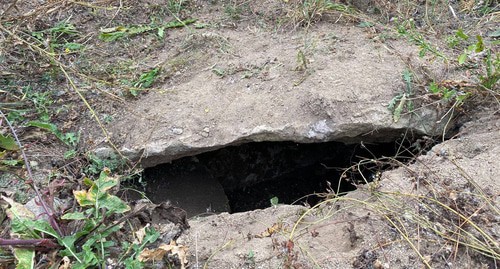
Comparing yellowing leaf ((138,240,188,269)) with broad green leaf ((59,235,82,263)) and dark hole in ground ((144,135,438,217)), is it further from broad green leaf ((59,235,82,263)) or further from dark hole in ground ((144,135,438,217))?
dark hole in ground ((144,135,438,217))

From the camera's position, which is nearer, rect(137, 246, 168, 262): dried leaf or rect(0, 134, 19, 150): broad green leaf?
rect(137, 246, 168, 262): dried leaf

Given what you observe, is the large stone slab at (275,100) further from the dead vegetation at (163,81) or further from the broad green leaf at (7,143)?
the broad green leaf at (7,143)

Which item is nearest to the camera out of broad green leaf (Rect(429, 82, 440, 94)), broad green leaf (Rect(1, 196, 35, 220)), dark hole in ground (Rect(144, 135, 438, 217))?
broad green leaf (Rect(1, 196, 35, 220))

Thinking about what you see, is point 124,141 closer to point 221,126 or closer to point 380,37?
point 221,126

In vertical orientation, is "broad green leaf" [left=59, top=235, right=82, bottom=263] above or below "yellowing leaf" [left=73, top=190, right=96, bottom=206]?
below

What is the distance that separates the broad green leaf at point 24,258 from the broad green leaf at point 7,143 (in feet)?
3.10

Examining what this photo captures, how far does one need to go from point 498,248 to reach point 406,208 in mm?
433

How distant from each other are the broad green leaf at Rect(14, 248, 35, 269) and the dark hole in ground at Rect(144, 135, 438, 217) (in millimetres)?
1469

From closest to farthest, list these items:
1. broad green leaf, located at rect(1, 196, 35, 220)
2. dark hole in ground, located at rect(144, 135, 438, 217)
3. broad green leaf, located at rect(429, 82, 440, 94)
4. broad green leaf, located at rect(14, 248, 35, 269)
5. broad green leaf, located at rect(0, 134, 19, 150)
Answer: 1. broad green leaf, located at rect(14, 248, 35, 269)
2. broad green leaf, located at rect(1, 196, 35, 220)
3. broad green leaf, located at rect(0, 134, 19, 150)
4. broad green leaf, located at rect(429, 82, 440, 94)
5. dark hole in ground, located at rect(144, 135, 438, 217)

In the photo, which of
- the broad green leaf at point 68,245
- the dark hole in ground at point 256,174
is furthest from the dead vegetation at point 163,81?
the dark hole in ground at point 256,174

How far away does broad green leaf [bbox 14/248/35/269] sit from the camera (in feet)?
7.11

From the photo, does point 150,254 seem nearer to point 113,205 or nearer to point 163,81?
point 113,205

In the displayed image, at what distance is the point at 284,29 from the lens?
12.7 ft

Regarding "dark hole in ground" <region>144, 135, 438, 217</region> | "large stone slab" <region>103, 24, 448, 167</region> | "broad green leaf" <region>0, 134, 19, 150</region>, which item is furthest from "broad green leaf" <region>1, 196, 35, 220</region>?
"dark hole in ground" <region>144, 135, 438, 217</region>
